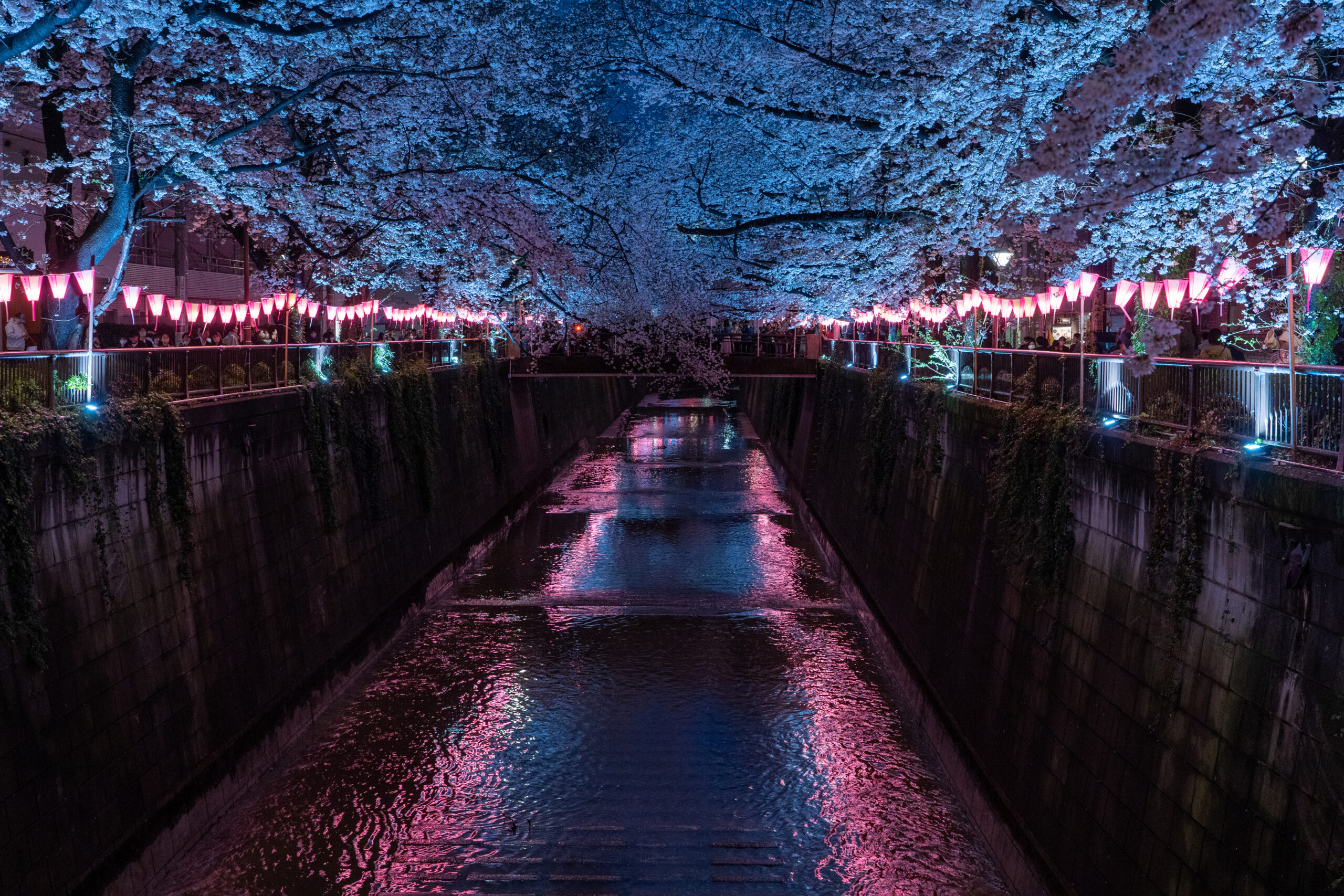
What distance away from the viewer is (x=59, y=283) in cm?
1377

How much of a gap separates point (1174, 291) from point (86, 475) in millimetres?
11662

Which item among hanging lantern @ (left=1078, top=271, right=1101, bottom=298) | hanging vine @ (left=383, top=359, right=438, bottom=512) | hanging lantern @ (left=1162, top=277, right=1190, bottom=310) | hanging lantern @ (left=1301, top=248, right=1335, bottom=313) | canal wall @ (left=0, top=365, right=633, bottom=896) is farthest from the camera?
hanging vine @ (left=383, top=359, right=438, bottom=512)

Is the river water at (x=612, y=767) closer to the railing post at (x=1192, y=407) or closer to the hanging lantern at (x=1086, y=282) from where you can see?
the railing post at (x=1192, y=407)

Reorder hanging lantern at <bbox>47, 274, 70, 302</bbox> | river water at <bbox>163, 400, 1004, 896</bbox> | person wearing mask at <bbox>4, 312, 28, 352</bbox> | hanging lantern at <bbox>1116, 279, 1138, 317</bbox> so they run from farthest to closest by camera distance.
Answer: person wearing mask at <bbox>4, 312, 28, 352</bbox>, hanging lantern at <bbox>47, 274, 70, 302</bbox>, hanging lantern at <bbox>1116, 279, 1138, 317</bbox>, river water at <bbox>163, 400, 1004, 896</bbox>

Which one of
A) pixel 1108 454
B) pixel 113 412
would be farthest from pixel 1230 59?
pixel 113 412

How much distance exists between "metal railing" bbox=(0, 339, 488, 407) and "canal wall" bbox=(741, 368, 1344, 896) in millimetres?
9480

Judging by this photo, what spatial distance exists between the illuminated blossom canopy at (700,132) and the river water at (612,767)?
7281mm

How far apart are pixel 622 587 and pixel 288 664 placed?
36.4 ft

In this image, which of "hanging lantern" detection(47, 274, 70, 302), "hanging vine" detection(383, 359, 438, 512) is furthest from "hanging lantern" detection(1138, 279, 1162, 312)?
"hanging vine" detection(383, 359, 438, 512)

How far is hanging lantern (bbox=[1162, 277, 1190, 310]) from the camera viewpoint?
40.6 feet

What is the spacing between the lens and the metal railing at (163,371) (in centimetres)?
944

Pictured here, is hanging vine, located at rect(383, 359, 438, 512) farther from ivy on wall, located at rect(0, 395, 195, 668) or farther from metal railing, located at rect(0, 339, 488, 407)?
ivy on wall, located at rect(0, 395, 195, 668)

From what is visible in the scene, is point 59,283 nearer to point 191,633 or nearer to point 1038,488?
point 191,633

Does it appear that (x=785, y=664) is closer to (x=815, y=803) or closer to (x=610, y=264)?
(x=815, y=803)
